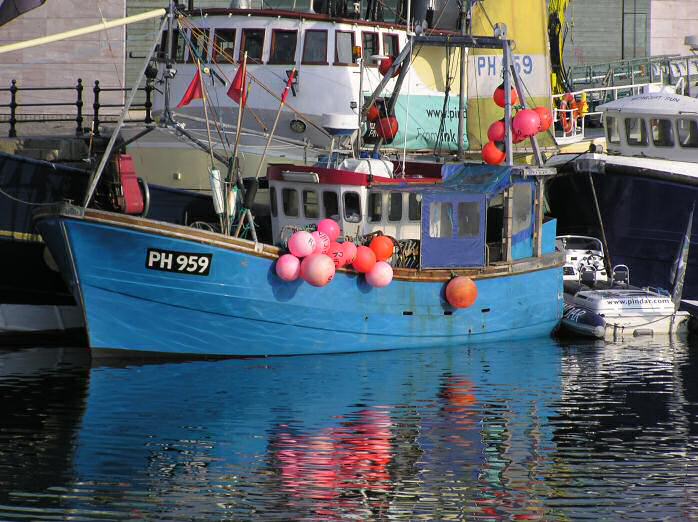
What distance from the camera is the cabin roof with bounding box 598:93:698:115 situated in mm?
26422

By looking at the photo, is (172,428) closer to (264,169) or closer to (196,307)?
(196,307)

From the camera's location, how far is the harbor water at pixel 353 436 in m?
12.7

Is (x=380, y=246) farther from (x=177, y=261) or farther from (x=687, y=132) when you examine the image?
(x=687, y=132)

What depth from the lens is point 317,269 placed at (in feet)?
62.7

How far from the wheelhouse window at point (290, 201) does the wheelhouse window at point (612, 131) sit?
30.6 feet

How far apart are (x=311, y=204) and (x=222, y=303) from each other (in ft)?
8.46

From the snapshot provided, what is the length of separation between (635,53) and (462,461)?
1073 inches

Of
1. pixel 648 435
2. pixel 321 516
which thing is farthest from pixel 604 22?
pixel 321 516

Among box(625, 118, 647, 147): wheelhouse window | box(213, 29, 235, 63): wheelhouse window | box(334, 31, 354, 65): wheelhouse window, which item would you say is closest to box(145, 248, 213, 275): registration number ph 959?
box(213, 29, 235, 63): wheelhouse window

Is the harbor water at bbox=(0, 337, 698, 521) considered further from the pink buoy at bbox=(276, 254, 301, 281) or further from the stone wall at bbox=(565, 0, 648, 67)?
the stone wall at bbox=(565, 0, 648, 67)

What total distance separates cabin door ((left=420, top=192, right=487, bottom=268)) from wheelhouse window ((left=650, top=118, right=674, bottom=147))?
729 centimetres

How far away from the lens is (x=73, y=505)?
40.8ft

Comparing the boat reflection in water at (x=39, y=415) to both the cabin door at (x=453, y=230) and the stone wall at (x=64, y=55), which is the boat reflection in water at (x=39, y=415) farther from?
the stone wall at (x=64, y=55)

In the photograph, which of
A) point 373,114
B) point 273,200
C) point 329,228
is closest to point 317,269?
point 329,228
